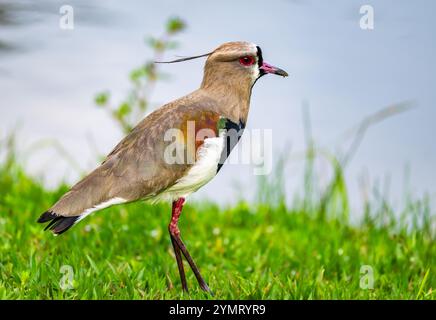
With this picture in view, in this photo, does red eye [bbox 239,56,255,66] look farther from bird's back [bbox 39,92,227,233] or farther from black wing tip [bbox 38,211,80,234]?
black wing tip [bbox 38,211,80,234]

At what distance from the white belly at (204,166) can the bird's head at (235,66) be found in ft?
1.28

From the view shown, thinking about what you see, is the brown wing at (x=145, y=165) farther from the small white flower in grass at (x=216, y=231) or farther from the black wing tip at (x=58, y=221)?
the small white flower in grass at (x=216, y=231)

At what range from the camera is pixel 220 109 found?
4805mm

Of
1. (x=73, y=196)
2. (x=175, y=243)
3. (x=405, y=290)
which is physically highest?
(x=73, y=196)

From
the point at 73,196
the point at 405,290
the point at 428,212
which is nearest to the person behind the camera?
the point at 73,196

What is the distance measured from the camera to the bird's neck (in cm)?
485

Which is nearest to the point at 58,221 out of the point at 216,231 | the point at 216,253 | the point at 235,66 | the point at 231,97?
the point at 231,97

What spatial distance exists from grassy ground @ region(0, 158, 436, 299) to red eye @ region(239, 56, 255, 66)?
152cm

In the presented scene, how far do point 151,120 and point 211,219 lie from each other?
3.13 meters

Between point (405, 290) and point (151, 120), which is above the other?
point (151, 120)
